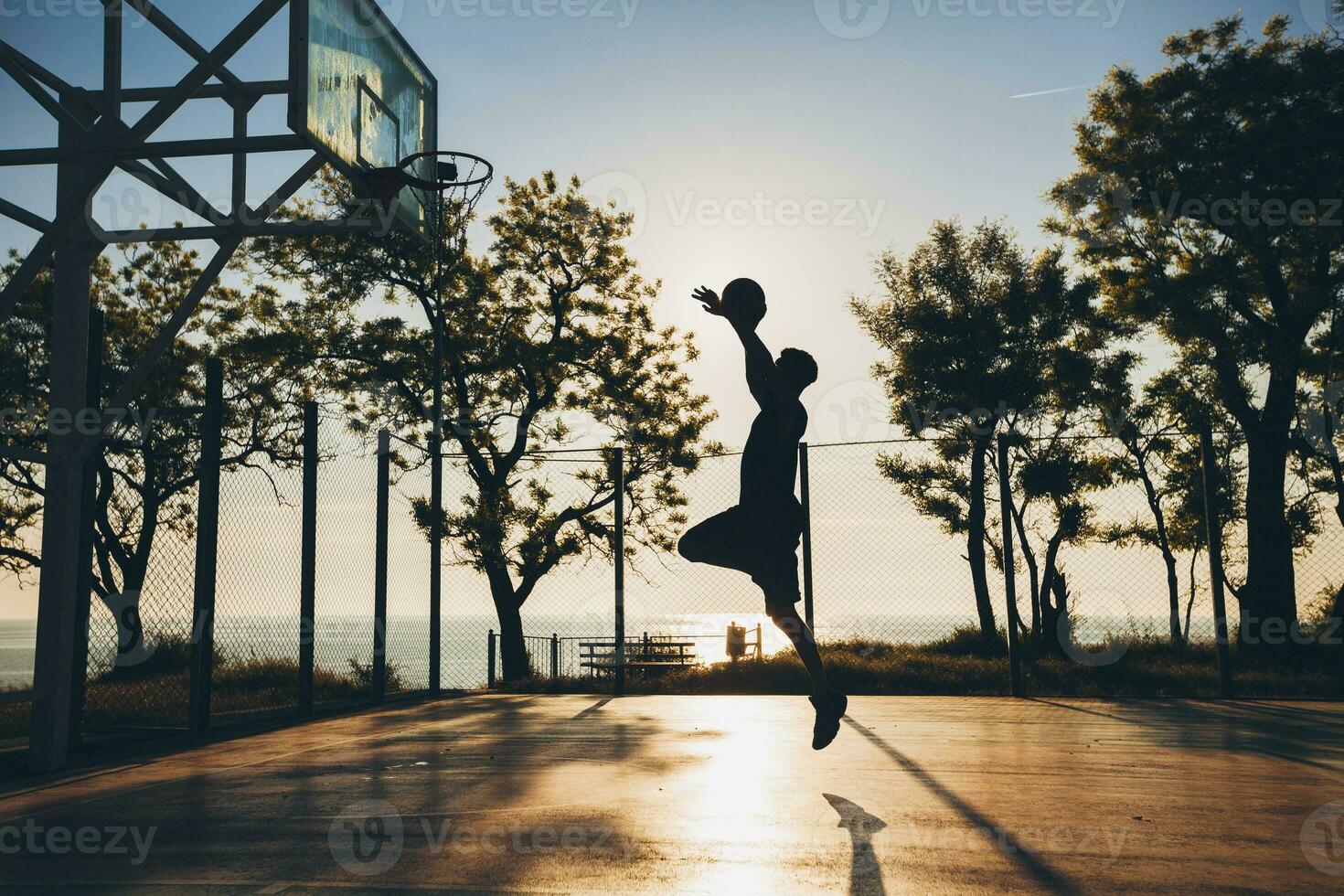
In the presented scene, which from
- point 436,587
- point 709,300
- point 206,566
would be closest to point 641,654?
point 436,587

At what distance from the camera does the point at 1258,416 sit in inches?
673

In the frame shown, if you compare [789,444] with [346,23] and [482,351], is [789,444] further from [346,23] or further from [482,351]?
[482,351]

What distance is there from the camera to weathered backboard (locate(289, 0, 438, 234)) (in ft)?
20.1

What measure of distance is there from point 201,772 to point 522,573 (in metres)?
13.4

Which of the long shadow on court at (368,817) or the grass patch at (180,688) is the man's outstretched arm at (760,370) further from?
the grass patch at (180,688)

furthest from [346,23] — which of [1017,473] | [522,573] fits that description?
[1017,473]

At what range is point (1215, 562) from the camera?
9172 mm

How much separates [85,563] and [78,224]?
7.06 feet

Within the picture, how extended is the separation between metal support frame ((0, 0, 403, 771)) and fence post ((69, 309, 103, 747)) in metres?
0.06

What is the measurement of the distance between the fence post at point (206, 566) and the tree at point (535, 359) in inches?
461

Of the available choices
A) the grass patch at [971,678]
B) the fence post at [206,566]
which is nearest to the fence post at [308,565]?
the fence post at [206,566]

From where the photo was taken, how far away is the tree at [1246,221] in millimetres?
15320

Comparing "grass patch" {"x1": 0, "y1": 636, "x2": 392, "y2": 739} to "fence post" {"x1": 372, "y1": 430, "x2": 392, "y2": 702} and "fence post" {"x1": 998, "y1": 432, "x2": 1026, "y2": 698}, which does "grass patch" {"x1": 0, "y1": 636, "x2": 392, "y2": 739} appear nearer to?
"fence post" {"x1": 372, "y1": 430, "x2": 392, "y2": 702}

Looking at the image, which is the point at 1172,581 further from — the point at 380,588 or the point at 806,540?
the point at 380,588
